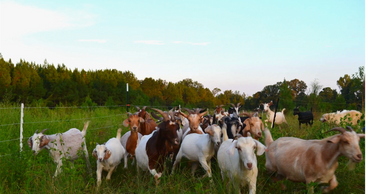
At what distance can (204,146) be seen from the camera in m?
6.70

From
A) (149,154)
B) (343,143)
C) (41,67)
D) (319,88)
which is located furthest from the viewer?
(41,67)

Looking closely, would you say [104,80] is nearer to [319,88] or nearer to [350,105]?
[319,88]

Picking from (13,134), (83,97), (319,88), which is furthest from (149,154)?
(83,97)

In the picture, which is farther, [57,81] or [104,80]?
[104,80]

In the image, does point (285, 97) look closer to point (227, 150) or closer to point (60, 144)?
point (60, 144)

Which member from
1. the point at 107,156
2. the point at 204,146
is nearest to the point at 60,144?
the point at 107,156

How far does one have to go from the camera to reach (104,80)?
31.8 meters

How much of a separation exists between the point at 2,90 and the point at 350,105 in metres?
23.2

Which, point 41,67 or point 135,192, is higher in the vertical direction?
point 41,67

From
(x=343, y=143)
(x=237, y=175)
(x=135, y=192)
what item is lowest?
(x=135, y=192)

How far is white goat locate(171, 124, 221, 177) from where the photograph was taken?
21.7 ft

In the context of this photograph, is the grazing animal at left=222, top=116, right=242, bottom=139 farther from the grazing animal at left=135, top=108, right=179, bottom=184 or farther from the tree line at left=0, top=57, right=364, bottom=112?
the tree line at left=0, top=57, right=364, bottom=112

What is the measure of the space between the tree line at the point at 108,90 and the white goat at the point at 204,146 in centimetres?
1003

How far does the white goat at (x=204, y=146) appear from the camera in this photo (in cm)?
661
